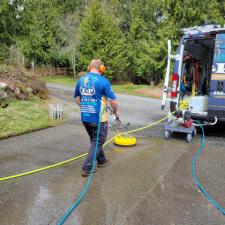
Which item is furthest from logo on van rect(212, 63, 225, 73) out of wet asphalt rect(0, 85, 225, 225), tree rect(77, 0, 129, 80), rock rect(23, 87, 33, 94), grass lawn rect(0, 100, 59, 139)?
tree rect(77, 0, 129, 80)

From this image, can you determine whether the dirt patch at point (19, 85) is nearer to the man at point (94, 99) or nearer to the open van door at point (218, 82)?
the man at point (94, 99)

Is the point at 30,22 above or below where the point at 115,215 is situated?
above

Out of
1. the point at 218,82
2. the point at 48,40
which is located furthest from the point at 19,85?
the point at 48,40

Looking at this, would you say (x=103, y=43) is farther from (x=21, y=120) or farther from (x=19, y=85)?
(x=21, y=120)

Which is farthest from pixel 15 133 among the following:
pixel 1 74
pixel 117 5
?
pixel 117 5

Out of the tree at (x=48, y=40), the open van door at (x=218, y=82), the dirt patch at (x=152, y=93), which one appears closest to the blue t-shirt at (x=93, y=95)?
the open van door at (x=218, y=82)

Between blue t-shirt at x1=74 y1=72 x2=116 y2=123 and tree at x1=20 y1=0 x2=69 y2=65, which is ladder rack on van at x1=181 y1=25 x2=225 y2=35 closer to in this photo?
blue t-shirt at x1=74 y1=72 x2=116 y2=123

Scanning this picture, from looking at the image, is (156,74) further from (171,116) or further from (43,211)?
(43,211)

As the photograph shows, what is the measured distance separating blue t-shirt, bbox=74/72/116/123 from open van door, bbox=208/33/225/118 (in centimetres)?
316

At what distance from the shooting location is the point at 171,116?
7344mm

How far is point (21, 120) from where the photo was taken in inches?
303

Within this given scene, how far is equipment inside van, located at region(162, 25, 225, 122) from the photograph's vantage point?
6.42 m

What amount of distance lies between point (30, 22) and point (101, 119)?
12.6m

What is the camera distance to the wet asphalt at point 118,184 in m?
3.22
